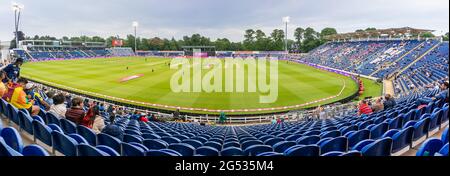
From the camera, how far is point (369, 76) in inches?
1751

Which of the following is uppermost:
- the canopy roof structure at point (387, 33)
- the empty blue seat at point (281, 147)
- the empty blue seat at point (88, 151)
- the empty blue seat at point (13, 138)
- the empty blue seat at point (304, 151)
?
the canopy roof structure at point (387, 33)

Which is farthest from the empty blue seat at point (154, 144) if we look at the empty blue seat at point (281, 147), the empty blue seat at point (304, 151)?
the empty blue seat at point (304, 151)

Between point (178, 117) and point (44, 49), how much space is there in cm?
10587

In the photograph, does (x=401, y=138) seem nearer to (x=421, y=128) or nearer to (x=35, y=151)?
(x=421, y=128)

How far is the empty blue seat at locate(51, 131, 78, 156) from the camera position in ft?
13.4

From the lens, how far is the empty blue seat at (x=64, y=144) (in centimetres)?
410

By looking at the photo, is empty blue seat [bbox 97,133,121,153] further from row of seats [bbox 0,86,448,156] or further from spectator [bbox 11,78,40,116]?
spectator [bbox 11,78,40,116]

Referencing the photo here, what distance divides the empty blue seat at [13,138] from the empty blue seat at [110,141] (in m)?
1.43

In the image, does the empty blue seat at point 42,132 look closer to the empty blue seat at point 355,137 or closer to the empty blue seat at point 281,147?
the empty blue seat at point 281,147

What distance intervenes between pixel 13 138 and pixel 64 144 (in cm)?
73

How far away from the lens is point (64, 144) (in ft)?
14.4

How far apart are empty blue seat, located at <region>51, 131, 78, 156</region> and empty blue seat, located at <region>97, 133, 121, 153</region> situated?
67cm

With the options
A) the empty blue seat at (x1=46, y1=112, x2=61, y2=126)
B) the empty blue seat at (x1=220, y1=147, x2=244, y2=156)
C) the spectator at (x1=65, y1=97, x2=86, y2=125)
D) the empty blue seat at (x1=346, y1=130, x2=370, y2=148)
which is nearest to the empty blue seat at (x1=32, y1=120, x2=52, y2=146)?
the empty blue seat at (x1=46, y1=112, x2=61, y2=126)

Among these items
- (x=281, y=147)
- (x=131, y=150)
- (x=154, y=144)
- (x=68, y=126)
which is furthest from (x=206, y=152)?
(x=68, y=126)
